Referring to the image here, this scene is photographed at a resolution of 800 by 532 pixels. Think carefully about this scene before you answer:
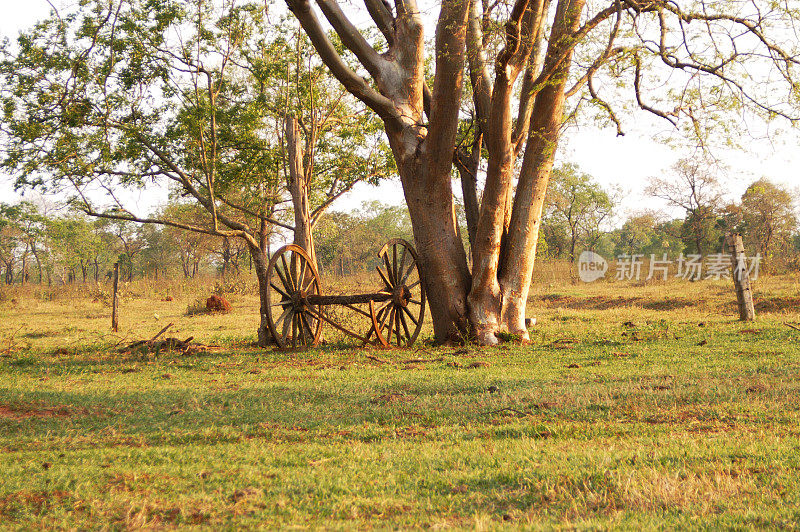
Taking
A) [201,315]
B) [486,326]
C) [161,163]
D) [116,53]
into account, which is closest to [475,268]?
[486,326]

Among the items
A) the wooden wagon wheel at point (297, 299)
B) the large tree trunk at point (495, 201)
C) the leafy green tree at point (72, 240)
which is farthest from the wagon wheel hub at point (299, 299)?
the leafy green tree at point (72, 240)

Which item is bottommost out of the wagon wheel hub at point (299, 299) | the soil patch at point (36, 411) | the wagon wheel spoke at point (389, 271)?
the soil patch at point (36, 411)

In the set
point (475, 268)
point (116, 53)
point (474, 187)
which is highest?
point (116, 53)

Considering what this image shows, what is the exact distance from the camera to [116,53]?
487 inches

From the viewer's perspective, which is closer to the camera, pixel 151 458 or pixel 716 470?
pixel 716 470

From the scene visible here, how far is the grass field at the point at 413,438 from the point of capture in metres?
3.26

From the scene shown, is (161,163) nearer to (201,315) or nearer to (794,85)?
(201,315)

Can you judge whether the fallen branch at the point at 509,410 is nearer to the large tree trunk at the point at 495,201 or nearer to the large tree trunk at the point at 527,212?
the large tree trunk at the point at 495,201

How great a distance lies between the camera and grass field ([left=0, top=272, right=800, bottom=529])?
326 centimetres

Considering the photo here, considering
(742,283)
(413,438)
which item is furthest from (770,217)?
(413,438)

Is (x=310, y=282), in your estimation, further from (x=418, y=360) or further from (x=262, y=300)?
(x=418, y=360)

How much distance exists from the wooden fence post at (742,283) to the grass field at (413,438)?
3436 millimetres

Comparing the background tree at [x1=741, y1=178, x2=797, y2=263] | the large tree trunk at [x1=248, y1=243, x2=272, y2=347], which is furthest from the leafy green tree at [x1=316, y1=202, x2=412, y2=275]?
the large tree trunk at [x1=248, y1=243, x2=272, y2=347]

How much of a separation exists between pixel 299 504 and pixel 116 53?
11805mm
